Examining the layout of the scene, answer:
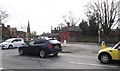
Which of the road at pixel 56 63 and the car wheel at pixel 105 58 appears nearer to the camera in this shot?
the road at pixel 56 63

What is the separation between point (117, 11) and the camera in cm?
5147

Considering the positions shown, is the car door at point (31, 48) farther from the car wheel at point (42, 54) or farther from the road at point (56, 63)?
the road at point (56, 63)

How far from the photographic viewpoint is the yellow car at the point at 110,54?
11.2 meters

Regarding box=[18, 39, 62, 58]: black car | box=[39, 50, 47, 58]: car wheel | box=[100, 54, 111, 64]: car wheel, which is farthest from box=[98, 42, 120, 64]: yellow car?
box=[39, 50, 47, 58]: car wheel

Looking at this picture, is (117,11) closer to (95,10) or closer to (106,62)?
(95,10)

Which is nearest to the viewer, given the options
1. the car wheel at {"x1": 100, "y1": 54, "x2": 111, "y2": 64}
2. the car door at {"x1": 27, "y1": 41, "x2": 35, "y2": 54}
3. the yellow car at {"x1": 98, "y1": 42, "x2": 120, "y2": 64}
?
the yellow car at {"x1": 98, "y1": 42, "x2": 120, "y2": 64}

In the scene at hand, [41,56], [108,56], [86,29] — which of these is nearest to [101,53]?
[108,56]

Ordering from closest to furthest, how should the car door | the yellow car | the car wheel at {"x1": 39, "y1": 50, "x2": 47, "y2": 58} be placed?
the yellow car → the car wheel at {"x1": 39, "y1": 50, "x2": 47, "y2": 58} → the car door

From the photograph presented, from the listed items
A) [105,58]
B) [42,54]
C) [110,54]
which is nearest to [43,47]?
[42,54]

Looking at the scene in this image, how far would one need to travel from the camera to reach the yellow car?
36.8 feet

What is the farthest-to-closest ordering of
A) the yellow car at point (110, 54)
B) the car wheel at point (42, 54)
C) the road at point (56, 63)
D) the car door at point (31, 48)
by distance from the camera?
the car door at point (31, 48), the car wheel at point (42, 54), the yellow car at point (110, 54), the road at point (56, 63)

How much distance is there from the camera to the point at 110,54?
452 inches

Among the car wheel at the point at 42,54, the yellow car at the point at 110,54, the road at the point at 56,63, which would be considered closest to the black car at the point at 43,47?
the car wheel at the point at 42,54

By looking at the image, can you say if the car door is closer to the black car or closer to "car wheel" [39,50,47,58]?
the black car
